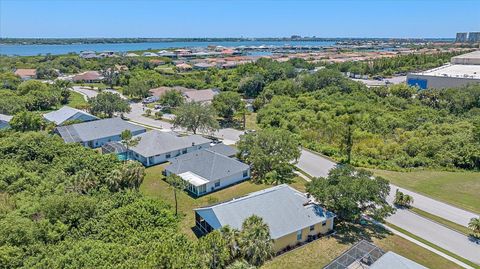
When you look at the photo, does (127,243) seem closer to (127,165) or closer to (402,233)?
(127,165)

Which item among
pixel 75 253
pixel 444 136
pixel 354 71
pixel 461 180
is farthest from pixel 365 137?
pixel 354 71

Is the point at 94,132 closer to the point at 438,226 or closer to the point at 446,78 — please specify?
the point at 438,226

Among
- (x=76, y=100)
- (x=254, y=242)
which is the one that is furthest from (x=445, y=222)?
(x=76, y=100)

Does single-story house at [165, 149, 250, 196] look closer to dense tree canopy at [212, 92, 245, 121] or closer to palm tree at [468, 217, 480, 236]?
palm tree at [468, 217, 480, 236]

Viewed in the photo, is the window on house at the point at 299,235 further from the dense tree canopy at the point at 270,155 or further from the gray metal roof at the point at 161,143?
the gray metal roof at the point at 161,143

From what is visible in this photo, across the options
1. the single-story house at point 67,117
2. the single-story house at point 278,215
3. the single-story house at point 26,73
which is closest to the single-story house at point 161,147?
the single-story house at point 67,117

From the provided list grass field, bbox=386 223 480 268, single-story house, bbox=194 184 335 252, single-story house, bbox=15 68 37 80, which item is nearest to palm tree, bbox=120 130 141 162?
single-story house, bbox=194 184 335 252

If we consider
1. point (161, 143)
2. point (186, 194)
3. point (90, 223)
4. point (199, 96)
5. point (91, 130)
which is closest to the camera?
point (90, 223)
